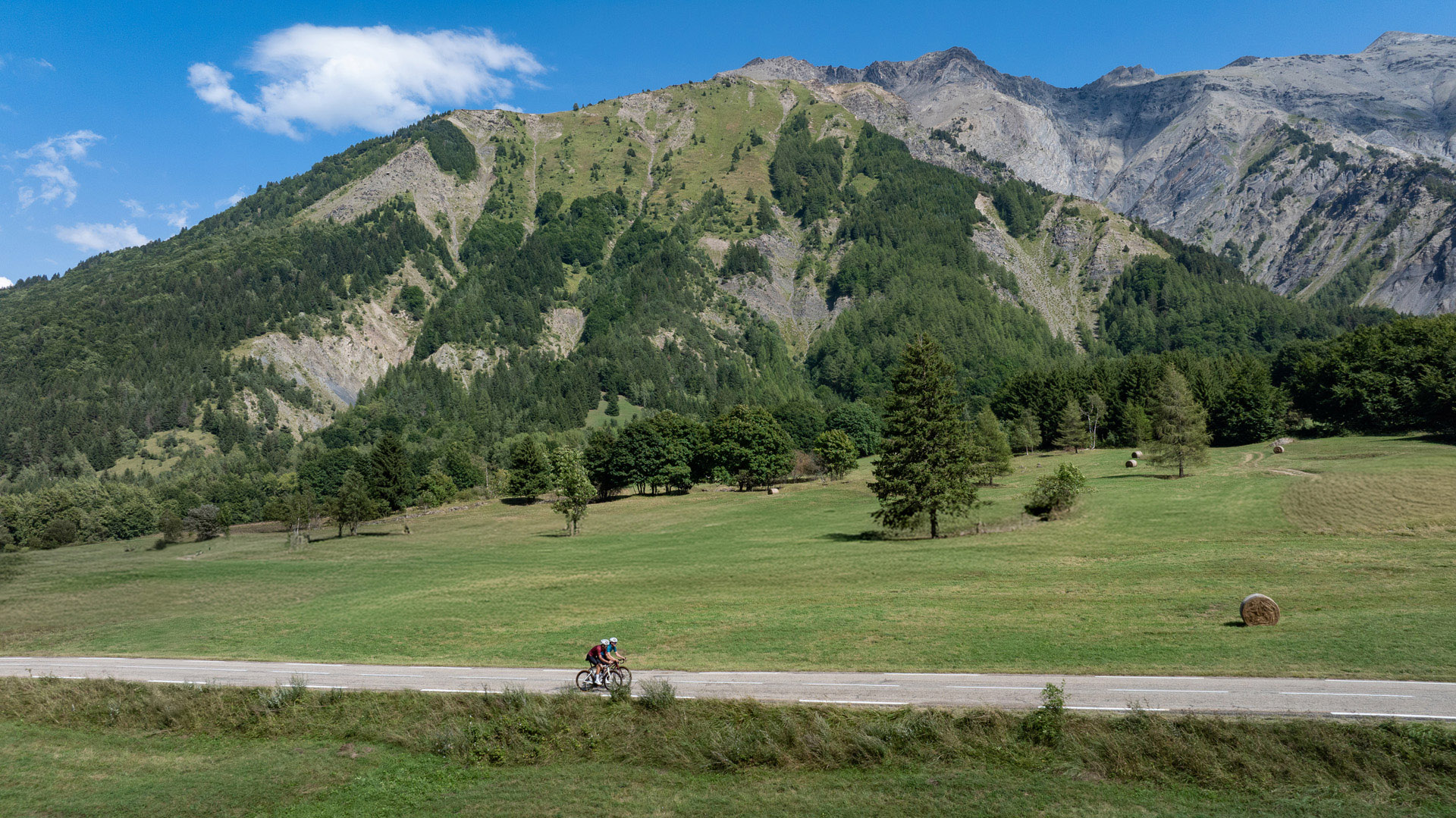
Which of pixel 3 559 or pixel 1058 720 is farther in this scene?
pixel 3 559

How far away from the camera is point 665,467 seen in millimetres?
125938

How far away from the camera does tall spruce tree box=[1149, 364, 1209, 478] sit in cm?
8894

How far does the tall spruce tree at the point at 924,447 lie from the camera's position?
207 ft

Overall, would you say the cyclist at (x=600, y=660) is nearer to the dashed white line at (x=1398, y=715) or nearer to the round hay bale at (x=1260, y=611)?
the dashed white line at (x=1398, y=715)

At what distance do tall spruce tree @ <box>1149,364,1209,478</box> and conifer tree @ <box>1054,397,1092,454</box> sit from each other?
41.0 meters

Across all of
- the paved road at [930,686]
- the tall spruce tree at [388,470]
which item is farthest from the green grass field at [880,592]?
the tall spruce tree at [388,470]

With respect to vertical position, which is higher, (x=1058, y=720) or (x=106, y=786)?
(x=1058, y=720)

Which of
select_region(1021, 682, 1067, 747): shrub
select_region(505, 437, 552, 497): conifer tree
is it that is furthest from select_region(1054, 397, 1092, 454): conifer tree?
select_region(1021, 682, 1067, 747): shrub

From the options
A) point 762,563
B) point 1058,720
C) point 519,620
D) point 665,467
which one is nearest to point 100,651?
point 519,620

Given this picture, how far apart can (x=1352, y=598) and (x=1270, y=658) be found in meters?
11.4

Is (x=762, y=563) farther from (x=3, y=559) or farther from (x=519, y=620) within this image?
(x=3, y=559)

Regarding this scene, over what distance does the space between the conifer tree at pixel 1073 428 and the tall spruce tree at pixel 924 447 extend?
7954 centimetres

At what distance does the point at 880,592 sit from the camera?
1619 inches

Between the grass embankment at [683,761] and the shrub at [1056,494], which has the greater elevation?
the shrub at [1056,494]
